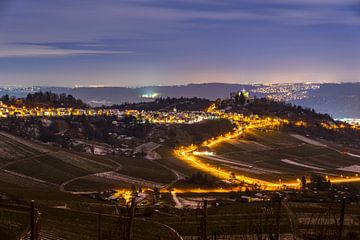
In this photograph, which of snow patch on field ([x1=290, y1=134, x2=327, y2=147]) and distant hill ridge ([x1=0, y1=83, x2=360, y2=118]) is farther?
distant hill ridge ([x1=0, y1=83, x2=360, y2=118])

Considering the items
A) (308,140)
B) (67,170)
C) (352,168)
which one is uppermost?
(67,170)

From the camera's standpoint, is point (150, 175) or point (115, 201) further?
point (150, 175)

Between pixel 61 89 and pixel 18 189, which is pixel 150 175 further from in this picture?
pixel 61 89

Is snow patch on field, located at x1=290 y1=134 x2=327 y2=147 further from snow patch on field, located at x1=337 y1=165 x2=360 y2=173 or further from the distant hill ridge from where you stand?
the distant hill ridge

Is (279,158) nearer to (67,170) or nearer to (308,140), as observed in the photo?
(308,140)

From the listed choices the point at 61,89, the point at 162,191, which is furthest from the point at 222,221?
the point at 61,89

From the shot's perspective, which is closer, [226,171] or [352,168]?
[226,171]

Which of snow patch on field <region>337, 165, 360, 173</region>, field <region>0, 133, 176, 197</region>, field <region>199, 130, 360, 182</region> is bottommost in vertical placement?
snow patch on field <region>337, 165, 360, 173</region>

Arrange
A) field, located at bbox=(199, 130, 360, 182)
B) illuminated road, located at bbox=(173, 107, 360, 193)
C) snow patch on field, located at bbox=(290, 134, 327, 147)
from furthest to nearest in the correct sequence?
snow patch on field, located at bbox=(290, 134, 327, 147) < field, located at bbox=(199, 130, 360, 182) < illuminated road, located at bbox=(173, 107, 360, 193)

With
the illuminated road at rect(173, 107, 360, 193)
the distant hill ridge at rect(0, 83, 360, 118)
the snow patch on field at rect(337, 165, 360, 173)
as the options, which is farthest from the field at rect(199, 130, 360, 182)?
the distant hill ridge at rect(0, 83, 360, 118)

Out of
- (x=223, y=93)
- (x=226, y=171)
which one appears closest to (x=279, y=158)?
(x=226, y=171)

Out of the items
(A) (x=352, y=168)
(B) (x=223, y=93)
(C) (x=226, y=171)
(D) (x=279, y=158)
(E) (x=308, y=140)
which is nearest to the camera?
(C) (x=226, y=171)
